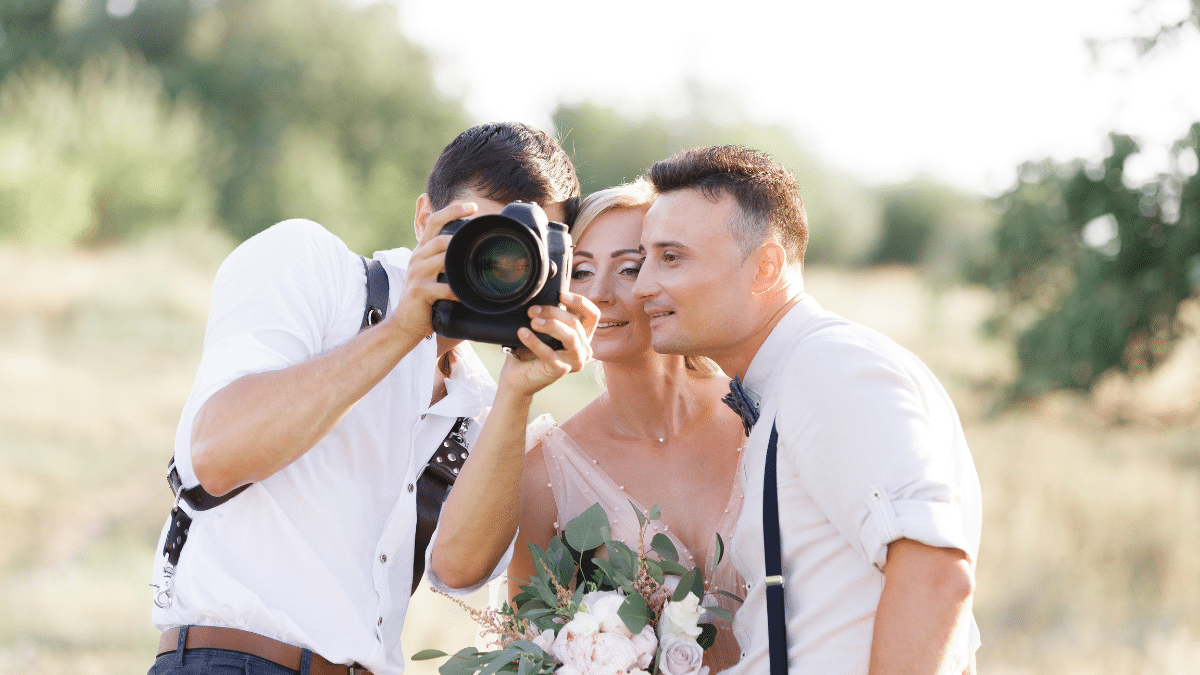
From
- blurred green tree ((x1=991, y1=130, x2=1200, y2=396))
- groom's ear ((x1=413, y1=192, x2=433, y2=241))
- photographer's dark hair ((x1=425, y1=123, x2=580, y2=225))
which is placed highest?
blurred green tree ((x1=991, y1=130, x2=1200, y2=396))

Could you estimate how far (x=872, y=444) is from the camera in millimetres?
1896

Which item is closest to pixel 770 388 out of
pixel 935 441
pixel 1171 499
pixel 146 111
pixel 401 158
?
pixel 935 441

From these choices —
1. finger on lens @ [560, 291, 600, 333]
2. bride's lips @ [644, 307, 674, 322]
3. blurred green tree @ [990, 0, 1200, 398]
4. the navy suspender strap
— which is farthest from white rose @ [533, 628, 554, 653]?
blurred green tree @ [990, 0, 1200, 398]

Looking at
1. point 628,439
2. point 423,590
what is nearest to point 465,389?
point 628,439

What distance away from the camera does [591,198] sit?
3.19 m

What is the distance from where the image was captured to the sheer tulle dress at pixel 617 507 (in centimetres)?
265

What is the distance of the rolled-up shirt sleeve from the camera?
73.2 inches

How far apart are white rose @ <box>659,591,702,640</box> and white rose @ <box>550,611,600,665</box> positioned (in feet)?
0.62

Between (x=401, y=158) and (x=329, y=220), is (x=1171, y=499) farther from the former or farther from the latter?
(x=401, y=158)

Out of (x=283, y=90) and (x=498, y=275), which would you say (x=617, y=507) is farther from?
(x=283, y=90)

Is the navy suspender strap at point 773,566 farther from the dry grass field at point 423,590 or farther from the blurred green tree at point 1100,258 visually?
the blurred green tree at point 1100,258

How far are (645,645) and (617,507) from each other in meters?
0.81

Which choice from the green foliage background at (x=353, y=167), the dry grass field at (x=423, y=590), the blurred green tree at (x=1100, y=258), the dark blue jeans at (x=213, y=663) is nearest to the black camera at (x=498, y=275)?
the dark blue jeans at (x=213, y=663)

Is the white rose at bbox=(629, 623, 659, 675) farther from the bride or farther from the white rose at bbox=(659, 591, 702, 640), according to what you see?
the bride
